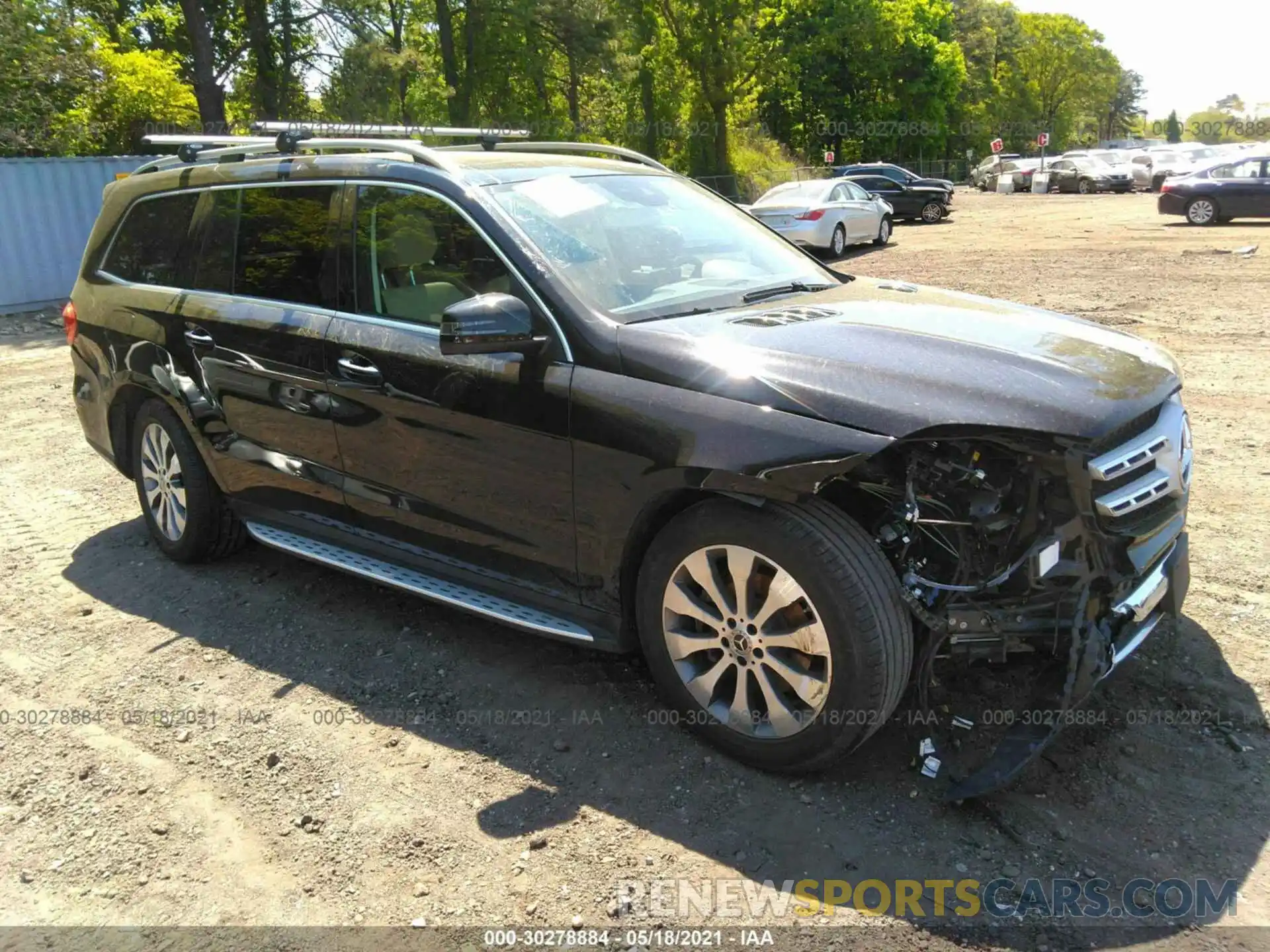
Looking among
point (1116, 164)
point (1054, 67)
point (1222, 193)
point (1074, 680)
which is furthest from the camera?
point (1054, 67)

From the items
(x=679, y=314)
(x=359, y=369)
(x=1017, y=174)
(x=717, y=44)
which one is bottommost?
(x=359, y=369)

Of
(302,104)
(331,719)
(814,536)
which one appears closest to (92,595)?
(331,719)

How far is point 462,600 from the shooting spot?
12.1 ft

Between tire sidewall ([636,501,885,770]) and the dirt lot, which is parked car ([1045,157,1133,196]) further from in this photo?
tire sidewall ([636,501,885,770])

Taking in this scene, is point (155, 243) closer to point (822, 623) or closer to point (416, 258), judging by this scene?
point (416, 258)

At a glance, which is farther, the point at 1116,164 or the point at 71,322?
the point at 1116,164

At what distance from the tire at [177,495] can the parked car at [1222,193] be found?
2247cm

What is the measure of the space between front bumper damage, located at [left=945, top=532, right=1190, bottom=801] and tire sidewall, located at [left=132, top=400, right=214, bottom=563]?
3.69 metres

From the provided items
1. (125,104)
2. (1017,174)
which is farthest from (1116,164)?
(125,104)

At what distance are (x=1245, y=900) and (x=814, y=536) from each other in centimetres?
144

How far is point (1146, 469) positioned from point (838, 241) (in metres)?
16.6

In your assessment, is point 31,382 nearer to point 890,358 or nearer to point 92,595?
point 92,595

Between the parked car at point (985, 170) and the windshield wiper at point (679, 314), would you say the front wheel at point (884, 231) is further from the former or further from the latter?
the parked car at point (985, 170)

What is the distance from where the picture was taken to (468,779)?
3252 mm
